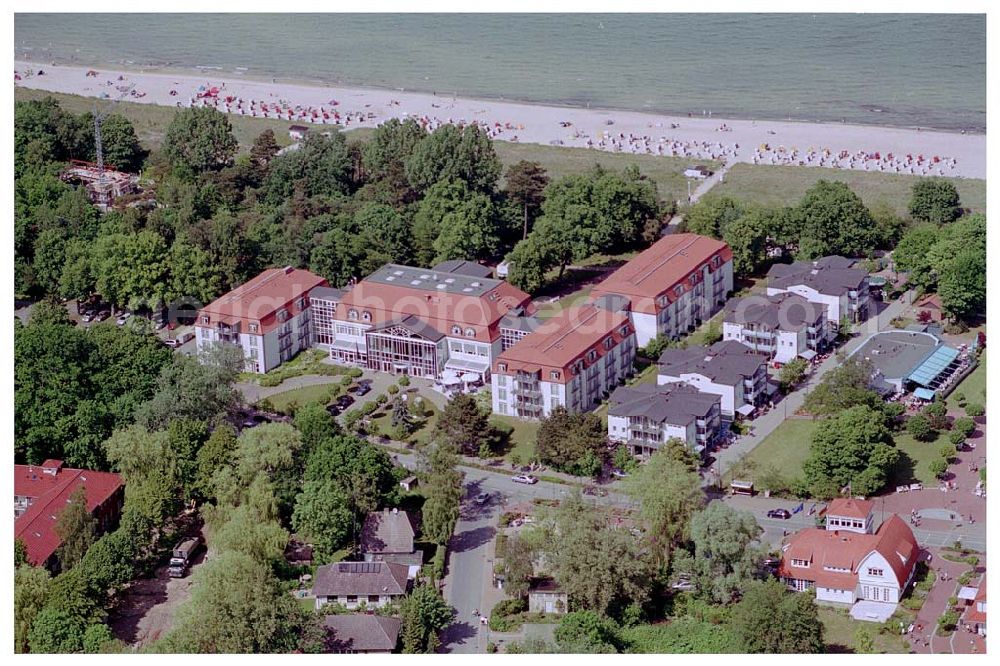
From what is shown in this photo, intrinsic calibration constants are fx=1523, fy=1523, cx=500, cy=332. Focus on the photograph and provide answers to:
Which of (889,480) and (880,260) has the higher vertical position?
(880,260)

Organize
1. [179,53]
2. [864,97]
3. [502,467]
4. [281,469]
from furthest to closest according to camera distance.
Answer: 1. [179,53]
2. [864,97]
3. [502,467]
4. [281,469]

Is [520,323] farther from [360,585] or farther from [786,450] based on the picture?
[360,585]

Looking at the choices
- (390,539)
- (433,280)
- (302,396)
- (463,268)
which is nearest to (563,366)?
(433,280)

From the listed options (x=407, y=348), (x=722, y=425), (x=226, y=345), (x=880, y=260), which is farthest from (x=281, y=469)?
(x=880, y=260)

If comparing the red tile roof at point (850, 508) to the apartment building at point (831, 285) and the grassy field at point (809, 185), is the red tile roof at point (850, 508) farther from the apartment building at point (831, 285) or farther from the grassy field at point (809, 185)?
the grassy field at point (809, 185)

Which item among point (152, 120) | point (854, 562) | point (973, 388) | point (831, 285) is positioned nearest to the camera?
point (854, 562)

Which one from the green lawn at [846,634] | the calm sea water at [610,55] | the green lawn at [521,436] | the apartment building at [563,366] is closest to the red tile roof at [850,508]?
the green lawn at [846,634]
